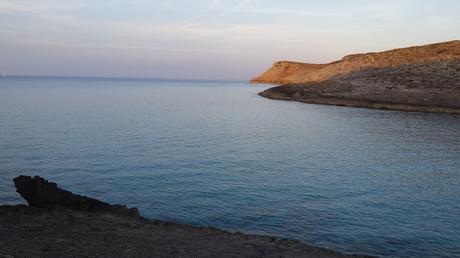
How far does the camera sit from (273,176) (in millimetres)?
26172

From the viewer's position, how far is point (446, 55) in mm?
101500

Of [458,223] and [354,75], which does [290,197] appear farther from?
[354,75]

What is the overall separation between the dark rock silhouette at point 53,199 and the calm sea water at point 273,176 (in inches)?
81.5

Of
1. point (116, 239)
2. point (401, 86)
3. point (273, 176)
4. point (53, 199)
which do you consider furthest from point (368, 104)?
point (116, 239)

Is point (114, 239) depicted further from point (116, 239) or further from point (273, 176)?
point (273, 176)

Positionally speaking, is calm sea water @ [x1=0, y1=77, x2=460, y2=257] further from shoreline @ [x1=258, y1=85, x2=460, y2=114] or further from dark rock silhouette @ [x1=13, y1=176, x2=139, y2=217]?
shoreline @ [x1=258, y1=85, x2=460, y2=114]

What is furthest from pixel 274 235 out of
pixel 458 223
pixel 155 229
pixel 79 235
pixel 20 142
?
pixel 20 142

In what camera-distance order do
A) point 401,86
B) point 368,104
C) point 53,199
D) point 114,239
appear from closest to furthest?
point 114,239 < point 53,199 < point 368,104 < point 401,86

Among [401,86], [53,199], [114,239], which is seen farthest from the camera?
[401,86]

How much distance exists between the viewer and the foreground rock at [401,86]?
8000cm

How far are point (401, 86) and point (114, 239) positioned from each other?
84.4m

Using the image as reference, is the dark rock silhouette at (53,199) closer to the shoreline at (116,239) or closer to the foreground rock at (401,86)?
the shoreline at (116,239)

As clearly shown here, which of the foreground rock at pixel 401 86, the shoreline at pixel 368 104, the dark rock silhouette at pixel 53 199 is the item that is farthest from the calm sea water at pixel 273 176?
the foreground rock at pixel 401 86

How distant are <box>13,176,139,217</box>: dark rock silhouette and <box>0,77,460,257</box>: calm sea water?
6.79 feet
